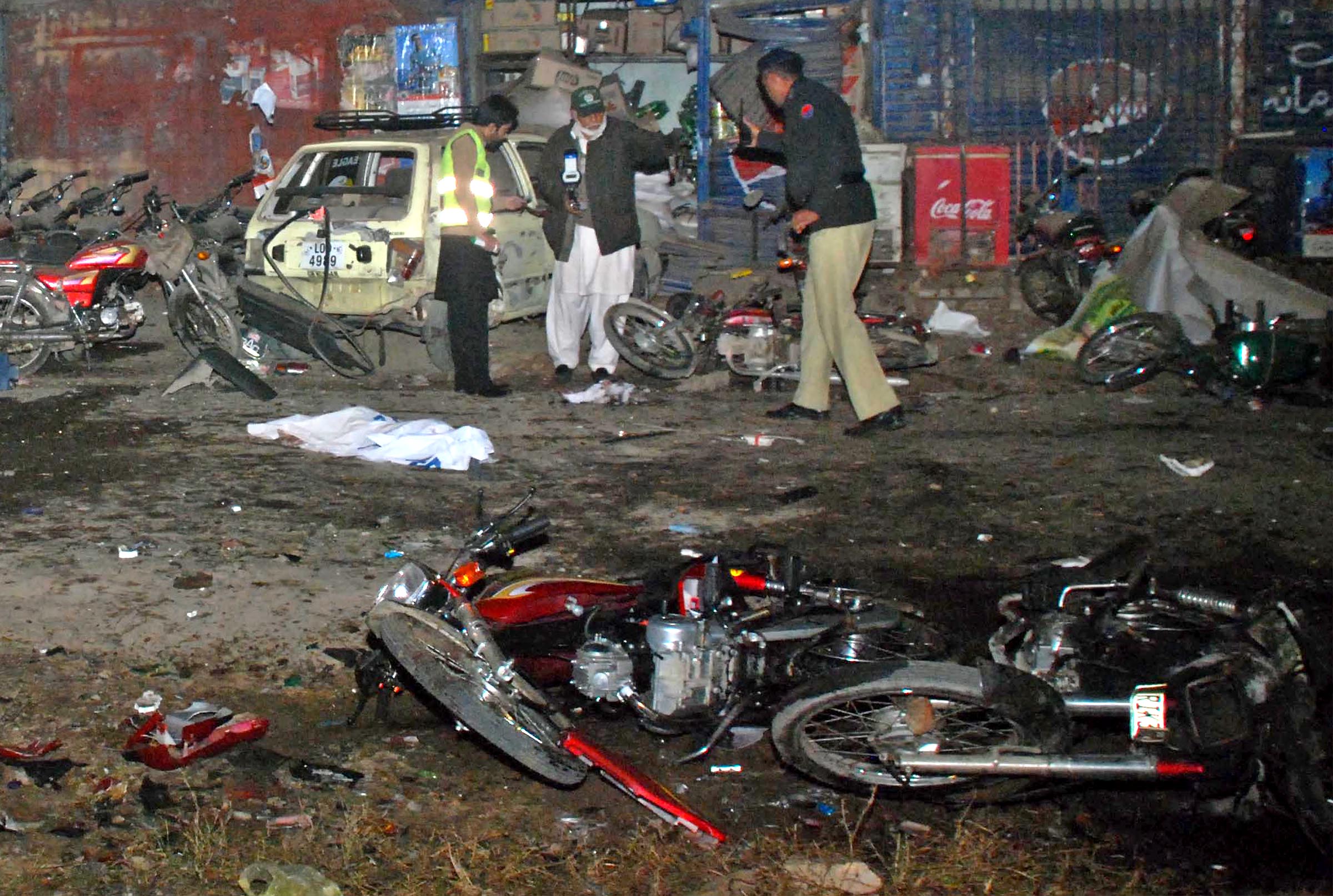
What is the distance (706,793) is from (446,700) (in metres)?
0.82

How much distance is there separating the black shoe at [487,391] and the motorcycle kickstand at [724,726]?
17.8 feet

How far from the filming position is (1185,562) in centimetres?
550

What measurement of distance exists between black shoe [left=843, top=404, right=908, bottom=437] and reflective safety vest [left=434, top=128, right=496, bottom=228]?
2.81 meters

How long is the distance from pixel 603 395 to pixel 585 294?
0.89m

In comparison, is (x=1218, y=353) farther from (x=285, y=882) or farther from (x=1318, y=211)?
(x=285, y=882)

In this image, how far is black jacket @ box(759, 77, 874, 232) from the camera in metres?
7.46

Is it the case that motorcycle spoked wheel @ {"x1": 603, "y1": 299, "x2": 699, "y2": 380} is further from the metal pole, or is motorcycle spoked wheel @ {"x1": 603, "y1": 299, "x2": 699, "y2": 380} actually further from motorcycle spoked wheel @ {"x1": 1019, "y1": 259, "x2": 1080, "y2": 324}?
the metal pole

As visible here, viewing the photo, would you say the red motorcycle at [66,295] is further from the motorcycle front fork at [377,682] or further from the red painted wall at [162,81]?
the motorcycle front fork at [377,682]

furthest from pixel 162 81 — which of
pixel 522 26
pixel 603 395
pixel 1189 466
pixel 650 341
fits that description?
pixel 1189 466

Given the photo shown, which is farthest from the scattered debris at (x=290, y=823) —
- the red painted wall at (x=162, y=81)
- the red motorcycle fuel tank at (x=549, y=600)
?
the red painted wall at (x=162, y=81)

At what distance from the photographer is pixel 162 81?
1498 centimetres

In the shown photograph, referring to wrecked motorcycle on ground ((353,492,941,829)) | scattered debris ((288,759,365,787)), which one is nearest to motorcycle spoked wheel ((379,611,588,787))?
wrecked motorcycle on ground ((353,492,941,829))

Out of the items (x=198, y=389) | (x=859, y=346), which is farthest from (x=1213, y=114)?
(x=198, y=389)

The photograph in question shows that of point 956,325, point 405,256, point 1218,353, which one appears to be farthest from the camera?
point 956,325
